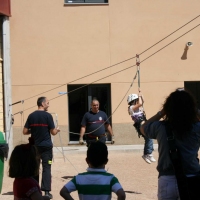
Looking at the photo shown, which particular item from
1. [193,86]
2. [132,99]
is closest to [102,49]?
[193,86]

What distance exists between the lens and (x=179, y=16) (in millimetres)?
18109

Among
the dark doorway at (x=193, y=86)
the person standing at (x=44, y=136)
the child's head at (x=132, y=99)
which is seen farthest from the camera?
the dark doorway at (x=193, y=86)

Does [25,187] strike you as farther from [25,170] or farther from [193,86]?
[193,86]

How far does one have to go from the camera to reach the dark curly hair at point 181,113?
16.1 feet

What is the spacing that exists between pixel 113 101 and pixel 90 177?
13378 millimetres

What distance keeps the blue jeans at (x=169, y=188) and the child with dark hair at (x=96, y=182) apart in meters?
0.39

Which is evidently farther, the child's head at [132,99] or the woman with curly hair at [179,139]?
the child's head at [132,99]

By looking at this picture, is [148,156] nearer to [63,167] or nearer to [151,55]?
[63,167]

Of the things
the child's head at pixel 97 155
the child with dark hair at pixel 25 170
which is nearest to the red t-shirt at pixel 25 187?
the child with dark hair at pixel 25 170

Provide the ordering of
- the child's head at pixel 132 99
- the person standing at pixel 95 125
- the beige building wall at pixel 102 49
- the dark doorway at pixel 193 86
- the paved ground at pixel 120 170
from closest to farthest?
the paved ground at pixel 120 170 → the child's head at pixel 132 99 → the person standing at pixel 95 125 → the beige building wall at pixel 102 49 → the dark doorway at pixel 193 86

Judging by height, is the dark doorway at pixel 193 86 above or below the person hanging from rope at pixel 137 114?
above

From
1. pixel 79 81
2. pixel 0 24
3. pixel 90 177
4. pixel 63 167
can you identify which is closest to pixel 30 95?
pixel 79 81

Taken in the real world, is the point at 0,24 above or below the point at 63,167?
above

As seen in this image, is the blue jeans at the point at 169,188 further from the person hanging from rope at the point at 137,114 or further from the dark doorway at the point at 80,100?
the dark doorway at the point at 80,100
